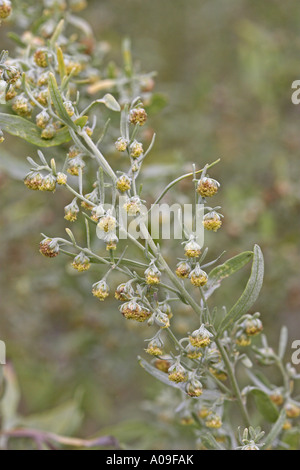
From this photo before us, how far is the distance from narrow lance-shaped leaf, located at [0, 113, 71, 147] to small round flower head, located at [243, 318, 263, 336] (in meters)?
0.57

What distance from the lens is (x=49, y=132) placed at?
52.1 inches

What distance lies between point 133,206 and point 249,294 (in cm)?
30

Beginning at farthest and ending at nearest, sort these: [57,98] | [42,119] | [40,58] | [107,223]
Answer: [40,58], [42,119], [57,98], [107,223]

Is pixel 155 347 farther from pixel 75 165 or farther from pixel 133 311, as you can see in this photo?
pixel 75 165

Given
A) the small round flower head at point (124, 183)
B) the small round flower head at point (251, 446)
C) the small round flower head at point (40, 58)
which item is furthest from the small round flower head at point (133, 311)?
the small round flower head at point (40, 58)

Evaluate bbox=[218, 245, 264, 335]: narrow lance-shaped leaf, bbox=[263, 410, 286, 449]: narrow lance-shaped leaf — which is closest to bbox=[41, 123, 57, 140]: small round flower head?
bbox=[218, 245, 264, 335]: narrow lance-shaped leaf

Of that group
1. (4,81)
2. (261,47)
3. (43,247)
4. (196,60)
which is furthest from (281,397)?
(196,60)

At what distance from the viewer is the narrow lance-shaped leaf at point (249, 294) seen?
46.6 inches

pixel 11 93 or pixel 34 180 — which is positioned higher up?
pixel 11 93

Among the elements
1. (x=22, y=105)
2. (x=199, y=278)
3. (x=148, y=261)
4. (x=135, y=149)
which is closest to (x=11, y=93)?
(x=22, y=105)

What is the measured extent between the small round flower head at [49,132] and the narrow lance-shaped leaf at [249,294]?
53 cm

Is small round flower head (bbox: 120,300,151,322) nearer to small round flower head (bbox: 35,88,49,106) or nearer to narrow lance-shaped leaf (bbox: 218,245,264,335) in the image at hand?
narrow lance-shaped leaf (bbox: 218,245,264,335)

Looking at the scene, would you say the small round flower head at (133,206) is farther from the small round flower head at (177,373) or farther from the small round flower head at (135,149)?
the small round flower head at (177,373)

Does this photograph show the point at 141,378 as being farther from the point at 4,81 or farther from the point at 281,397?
the point at 4,81
